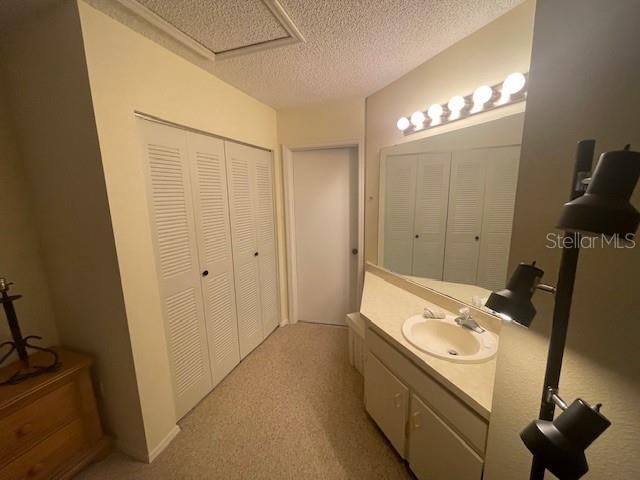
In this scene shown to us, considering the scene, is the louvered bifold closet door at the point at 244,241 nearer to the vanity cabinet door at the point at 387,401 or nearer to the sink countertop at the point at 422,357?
the sink countertop at the point at 422,357

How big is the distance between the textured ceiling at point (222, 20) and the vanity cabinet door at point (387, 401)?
1.91 meters

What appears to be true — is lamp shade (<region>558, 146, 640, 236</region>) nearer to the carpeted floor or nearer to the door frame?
the carpeted floor

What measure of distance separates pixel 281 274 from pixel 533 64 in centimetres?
246

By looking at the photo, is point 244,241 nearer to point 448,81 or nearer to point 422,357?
point 422,357

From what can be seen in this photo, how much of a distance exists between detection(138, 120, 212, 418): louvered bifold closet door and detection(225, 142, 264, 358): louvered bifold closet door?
1.33 ft

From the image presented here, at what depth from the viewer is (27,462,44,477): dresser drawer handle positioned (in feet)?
3.75

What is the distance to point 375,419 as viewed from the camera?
1500 mm

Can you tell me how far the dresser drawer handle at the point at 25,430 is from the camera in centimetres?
110

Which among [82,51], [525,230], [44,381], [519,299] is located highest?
[82,51]

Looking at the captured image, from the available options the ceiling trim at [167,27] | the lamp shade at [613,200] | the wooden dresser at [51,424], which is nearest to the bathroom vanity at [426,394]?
the lamp shade at [613,200]

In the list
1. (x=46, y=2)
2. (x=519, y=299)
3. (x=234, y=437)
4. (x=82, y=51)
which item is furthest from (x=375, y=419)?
(x=46, y=2)

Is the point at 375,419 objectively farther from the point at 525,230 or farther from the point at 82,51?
the point at 82,51

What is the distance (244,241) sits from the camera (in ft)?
7.04

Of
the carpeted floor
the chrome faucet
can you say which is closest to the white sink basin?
the chrome faucet
